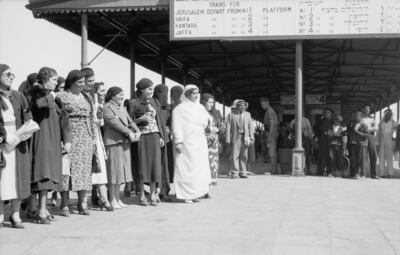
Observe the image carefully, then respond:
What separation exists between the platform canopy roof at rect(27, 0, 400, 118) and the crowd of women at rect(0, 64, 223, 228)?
574 centimetres

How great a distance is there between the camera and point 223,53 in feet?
62.8

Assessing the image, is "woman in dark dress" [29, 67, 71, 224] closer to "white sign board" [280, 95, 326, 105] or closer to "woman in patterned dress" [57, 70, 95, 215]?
"woman in patterned dress" [57, 70, 95, 215]

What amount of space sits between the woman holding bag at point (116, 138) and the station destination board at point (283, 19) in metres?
5.91

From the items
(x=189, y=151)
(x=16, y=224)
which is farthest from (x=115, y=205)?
(x=16, y=224)

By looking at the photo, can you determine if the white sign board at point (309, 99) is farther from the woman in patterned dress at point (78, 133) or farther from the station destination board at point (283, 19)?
the woman in patterned dress at point (78, 133)

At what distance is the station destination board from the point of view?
12.8 metres

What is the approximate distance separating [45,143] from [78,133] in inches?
24.3

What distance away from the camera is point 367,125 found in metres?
12.9

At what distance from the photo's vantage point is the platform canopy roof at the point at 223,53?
13.6 meters

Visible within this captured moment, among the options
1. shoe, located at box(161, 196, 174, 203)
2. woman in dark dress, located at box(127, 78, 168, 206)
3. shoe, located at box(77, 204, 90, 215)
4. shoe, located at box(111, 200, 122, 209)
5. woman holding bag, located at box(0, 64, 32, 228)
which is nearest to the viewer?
woman holding bag, located at box(0, 64, 32, 228)

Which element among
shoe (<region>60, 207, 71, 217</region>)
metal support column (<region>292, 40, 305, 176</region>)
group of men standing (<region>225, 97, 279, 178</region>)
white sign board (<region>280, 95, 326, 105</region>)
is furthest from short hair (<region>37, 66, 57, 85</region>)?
white sign board (<region>280, 95, 326, 105</region>)

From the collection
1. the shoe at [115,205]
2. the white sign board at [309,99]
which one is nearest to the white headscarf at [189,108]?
the shoe at [115,205]

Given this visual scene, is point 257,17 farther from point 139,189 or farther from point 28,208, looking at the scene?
point 28,208

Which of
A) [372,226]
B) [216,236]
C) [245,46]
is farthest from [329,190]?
[245,46]
